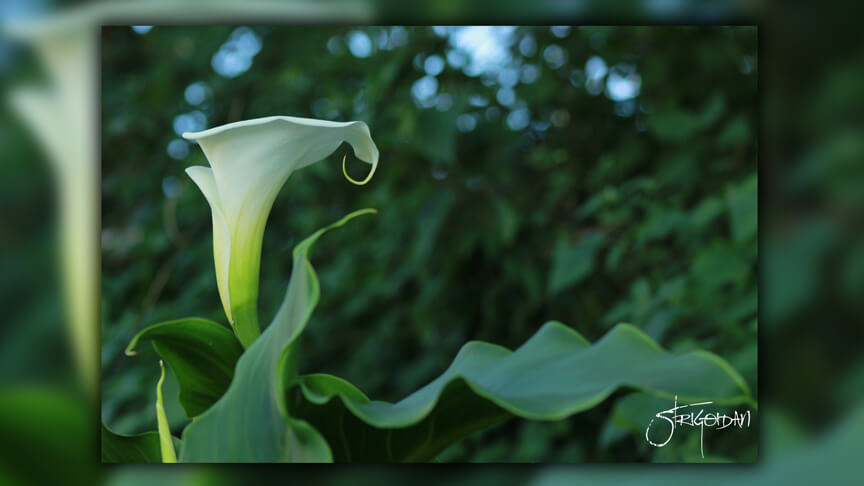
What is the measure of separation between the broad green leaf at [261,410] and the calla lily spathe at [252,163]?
0.07m

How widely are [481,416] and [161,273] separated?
20.8 inches

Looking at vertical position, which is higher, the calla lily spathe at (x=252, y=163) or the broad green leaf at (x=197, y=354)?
the calla lily spathe at (x=252, y=163)

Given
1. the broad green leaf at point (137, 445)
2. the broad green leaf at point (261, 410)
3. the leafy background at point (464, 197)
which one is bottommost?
the broad green leaf at point (137, 445)

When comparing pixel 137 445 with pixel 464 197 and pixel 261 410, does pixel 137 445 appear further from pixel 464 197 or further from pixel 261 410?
pixel 464 197

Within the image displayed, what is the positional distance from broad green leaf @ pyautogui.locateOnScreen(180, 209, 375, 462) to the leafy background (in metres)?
0.26

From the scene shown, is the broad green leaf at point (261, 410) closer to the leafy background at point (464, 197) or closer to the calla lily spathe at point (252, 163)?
the calla lily spathe at point (252, 163)

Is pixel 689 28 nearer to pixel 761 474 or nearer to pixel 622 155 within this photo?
pixel 622 155

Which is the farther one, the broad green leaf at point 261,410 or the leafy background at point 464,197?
the leafy background at point 464,197

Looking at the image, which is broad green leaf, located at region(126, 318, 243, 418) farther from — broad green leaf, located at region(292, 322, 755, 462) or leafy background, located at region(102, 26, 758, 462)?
leafy background, located at region(102, 26, 758, 462)

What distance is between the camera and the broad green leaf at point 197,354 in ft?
1.23

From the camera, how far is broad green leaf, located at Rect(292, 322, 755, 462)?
363 millimetres

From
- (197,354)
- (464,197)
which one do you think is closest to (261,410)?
(197,354)

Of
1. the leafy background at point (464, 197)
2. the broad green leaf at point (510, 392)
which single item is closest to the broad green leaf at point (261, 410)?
the broad green leaf at point (510, 392)

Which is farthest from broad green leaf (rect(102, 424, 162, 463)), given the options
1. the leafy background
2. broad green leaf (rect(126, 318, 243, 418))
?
the leafy background
